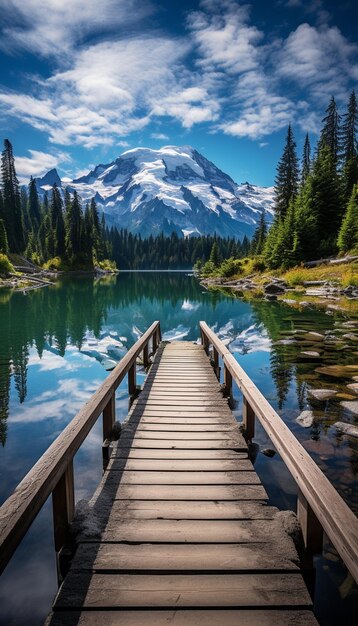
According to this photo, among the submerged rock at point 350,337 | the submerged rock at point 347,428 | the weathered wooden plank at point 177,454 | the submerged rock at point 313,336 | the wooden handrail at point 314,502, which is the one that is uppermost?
the wooden handrail at point 314,502

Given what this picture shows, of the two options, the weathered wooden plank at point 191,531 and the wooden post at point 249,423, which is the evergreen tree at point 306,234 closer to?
the wooden post at point 249,423

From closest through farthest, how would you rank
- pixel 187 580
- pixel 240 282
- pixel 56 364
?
pixel 187 580 → pixel 56 364 → pixel 240 282

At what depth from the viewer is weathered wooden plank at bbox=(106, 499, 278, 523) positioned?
391 centimetres

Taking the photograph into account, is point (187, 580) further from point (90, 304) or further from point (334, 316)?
point (90, 304)

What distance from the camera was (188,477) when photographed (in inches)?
187

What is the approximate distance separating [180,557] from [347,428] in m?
5.53

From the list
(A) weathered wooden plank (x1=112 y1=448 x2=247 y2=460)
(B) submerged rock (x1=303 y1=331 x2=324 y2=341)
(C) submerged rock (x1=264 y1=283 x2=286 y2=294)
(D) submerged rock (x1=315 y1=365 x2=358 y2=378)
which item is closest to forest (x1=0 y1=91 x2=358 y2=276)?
(C) submerged rock (x1=264 y1=283 x2=286 y2=294)

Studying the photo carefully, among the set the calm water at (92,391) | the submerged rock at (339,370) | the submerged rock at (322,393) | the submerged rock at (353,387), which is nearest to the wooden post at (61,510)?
the calm water at (92,391)

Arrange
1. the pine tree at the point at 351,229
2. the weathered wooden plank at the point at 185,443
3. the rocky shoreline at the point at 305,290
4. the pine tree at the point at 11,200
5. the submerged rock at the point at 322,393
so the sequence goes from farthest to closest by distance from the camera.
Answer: the pine tree at the point at 11,200 → the pine tree at the point at 351,229 → the rocky shoreline at the point at 305,290 → the submerged rock at the point at 322,393 → the weathered wooden plank at the point at 185,443

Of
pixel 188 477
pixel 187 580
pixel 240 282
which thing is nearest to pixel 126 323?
pixel 188 477

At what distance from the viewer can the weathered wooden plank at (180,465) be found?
4.95 meters

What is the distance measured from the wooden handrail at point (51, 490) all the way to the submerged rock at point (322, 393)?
6.38 meters

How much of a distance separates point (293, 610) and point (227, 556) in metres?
0.66

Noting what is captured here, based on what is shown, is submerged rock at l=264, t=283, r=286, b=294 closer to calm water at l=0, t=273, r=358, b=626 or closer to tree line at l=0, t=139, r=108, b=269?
calm water at l=0, t=273, r=358, b=626
